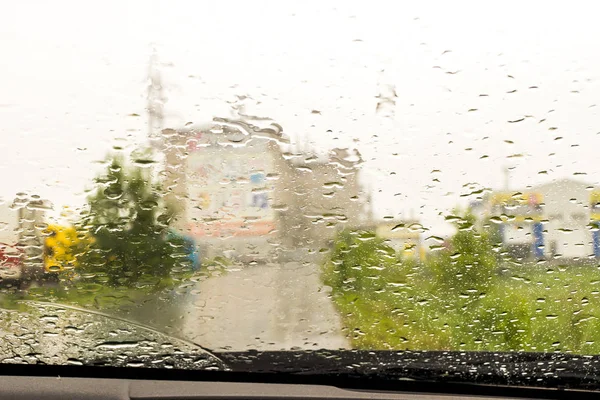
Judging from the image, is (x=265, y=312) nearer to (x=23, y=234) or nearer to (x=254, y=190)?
(x=254, y=190)

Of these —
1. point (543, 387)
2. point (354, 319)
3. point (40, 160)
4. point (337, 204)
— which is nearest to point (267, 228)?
point (337, 204)

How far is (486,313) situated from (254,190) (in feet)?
5.07

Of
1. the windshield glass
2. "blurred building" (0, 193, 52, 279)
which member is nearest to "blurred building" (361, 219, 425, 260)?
the windshield glass

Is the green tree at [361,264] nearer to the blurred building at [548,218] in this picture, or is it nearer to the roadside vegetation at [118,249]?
the blurred building at [548,218]

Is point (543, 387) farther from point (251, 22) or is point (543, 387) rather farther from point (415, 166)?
point (251, 22)

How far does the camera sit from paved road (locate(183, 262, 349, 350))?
3629mm

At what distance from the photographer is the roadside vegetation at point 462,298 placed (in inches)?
138

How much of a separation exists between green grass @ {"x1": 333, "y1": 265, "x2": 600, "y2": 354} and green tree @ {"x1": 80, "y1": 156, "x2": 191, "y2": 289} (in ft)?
3.63

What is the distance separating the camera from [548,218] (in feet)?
12.2

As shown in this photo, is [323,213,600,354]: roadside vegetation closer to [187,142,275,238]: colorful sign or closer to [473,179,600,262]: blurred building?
[473,179,600,262]: blurred building

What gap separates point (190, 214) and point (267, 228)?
1.60ft

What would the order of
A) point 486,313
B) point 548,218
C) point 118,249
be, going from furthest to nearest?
point 118,249 → point 548,218 → point 486,313

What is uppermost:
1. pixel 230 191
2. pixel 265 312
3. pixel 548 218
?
A: pixel 230 191

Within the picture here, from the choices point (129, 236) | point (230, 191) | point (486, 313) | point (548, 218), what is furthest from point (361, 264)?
point (129, 236)
